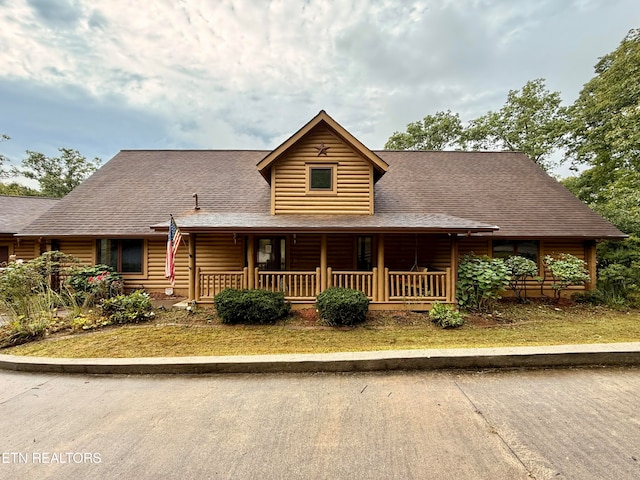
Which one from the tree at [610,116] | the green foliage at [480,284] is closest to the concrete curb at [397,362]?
the green foliage at [480,284]

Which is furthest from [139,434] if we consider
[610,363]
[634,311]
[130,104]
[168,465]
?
[130,104]

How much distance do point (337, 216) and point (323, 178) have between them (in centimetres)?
144

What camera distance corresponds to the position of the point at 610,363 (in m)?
4.02

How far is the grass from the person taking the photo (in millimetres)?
5129

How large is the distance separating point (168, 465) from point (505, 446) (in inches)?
118

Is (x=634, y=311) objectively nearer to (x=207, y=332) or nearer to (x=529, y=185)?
(x=529, y=185)

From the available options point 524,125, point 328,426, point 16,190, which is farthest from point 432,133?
point 16,190

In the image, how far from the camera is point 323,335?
20.2ft

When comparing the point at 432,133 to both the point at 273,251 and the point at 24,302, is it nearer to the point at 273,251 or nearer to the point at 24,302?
the point at 273,251

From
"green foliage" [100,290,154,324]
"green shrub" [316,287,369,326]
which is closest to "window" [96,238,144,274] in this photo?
"green foliage" [100,290,154,324]

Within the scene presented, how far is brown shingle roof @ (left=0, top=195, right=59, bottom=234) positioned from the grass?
9.96 metres

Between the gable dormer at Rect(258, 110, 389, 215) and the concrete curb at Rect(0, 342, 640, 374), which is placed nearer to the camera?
the concrete curb at Rect(0, 342, 640, 374)

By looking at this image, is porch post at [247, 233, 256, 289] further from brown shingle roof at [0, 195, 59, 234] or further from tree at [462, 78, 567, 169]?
tree at [462, 78, 567, 169]

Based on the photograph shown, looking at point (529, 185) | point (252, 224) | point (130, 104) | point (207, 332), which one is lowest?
point (207, 332)
